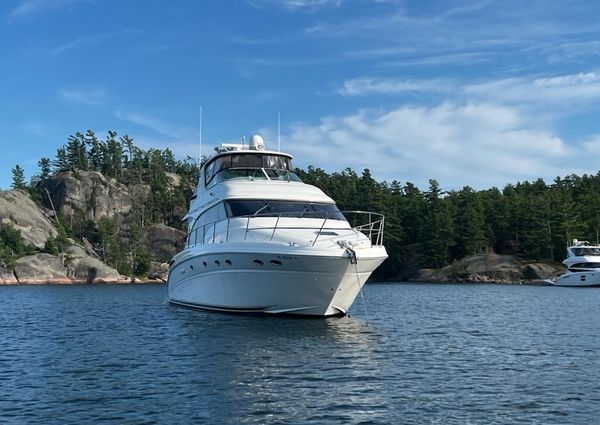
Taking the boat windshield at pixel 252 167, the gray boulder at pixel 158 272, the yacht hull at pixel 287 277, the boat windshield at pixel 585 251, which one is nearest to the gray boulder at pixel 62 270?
the gray boulder at pixel 158 272

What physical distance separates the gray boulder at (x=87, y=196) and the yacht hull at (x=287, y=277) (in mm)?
99152

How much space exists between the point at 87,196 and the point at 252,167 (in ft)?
319

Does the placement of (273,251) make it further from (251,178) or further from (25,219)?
(25,219)

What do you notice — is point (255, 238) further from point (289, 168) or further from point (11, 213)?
point (11, 213)

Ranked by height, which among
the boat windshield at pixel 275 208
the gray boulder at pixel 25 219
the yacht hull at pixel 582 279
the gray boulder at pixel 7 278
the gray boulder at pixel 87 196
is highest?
the gray boulder at pixel 87 196

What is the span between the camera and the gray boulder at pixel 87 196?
380ft

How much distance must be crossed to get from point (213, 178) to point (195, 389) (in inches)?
733

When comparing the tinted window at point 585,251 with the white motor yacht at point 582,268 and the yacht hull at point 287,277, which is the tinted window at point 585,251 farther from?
the yacht hull at point 287,277

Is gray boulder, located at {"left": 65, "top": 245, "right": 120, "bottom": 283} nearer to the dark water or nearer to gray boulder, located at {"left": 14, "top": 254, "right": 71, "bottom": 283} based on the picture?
gray boulder, located at {"left": 14, "top": 254, "right": 71, "bottom": 283}

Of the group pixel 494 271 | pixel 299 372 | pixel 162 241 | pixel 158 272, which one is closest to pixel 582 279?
pixel 494 271

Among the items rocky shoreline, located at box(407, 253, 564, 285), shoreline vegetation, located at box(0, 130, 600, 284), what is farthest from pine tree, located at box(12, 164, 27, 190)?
rocky shoreline, located at box(407, 253, 564, 285)

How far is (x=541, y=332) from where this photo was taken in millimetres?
21938

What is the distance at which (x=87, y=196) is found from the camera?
118 m

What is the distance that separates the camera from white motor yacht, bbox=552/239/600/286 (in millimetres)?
67438
